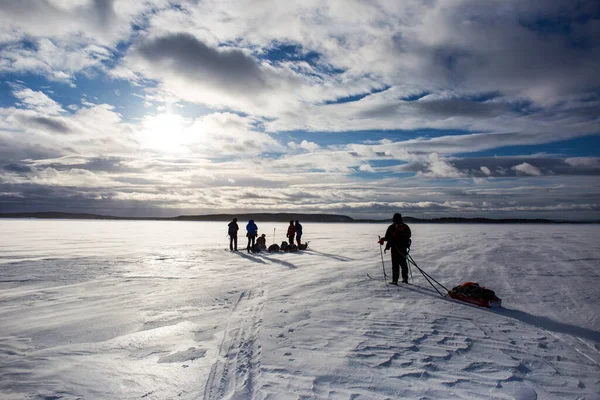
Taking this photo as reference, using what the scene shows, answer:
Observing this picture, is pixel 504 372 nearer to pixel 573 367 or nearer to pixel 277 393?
pixel 573 367

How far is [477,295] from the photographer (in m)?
7.11

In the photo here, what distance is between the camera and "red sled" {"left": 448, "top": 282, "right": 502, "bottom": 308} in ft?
22.7

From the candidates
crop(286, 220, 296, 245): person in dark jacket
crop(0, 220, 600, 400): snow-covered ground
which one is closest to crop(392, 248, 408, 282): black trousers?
crop(0, 220, 600, 400): snow-covered ground

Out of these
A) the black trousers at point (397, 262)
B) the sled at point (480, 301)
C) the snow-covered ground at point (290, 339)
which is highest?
the black trousers at point (397, 262)

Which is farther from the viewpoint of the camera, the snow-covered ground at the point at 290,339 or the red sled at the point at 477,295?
the red sled at the point at 477,295

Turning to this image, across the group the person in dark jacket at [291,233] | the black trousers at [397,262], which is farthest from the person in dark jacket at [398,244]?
the person in dark jacket at [291,233]

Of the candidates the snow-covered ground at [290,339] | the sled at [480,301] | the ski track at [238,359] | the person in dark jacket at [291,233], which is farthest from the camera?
the person in dark jacket at [291,233]

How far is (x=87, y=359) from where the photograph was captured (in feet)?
14.4

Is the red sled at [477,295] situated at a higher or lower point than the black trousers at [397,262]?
lower

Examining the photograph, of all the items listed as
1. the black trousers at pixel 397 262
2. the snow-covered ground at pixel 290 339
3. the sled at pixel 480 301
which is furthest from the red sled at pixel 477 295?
the black trousers at pixel 397 262

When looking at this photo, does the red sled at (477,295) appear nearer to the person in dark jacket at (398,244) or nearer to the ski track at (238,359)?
the person in dark jacket at (398,244)

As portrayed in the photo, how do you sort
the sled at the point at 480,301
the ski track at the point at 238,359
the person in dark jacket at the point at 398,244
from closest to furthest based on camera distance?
the ski track at the point at 238,359 < the sled at the point at 480,301 < the person in dark jacket at the point at 398,244

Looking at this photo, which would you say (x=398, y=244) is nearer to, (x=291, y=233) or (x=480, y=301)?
(x=480, y=301)

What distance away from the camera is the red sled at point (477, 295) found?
692 cm
